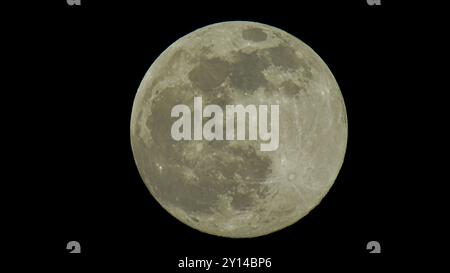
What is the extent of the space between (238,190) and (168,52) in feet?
5.12

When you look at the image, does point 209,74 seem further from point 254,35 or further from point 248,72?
point 254,35

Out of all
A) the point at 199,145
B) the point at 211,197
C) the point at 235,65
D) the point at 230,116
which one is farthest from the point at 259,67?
the point at 211,197

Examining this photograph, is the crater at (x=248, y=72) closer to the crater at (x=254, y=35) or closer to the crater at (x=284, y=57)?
the crater at (x=284, y=57)

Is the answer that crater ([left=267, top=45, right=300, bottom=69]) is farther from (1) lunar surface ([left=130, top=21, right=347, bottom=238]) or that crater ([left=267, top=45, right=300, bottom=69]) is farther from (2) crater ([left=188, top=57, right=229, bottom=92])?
(2) crater ([left=188, top=57, right=229, bottom=92])

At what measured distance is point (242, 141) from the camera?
4656 mm

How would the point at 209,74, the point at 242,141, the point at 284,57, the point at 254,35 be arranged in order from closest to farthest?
the point at 242,141 → the point at 209,74 → the point at 284,57 → the point at 254,35

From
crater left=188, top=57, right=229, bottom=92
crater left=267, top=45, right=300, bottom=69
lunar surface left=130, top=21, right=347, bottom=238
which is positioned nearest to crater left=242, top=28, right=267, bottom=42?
lunar surface left=130, top=21, right=347, bottom=238

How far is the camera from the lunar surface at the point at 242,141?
15.5 ft

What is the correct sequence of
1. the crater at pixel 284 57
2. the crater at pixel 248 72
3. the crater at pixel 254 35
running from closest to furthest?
1. the crater at pixel 248 72
2. the crater at pixel 284 57
3. the crater at pixel 254 35

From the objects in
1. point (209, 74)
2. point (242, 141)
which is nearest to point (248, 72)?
point (209, 74)

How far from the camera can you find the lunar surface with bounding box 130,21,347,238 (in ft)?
15.5

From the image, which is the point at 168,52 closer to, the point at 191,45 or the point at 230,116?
the point at 191,45

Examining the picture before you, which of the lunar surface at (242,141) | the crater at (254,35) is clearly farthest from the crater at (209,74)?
the crater at (254,35)

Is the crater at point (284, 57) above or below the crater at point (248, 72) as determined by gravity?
above
